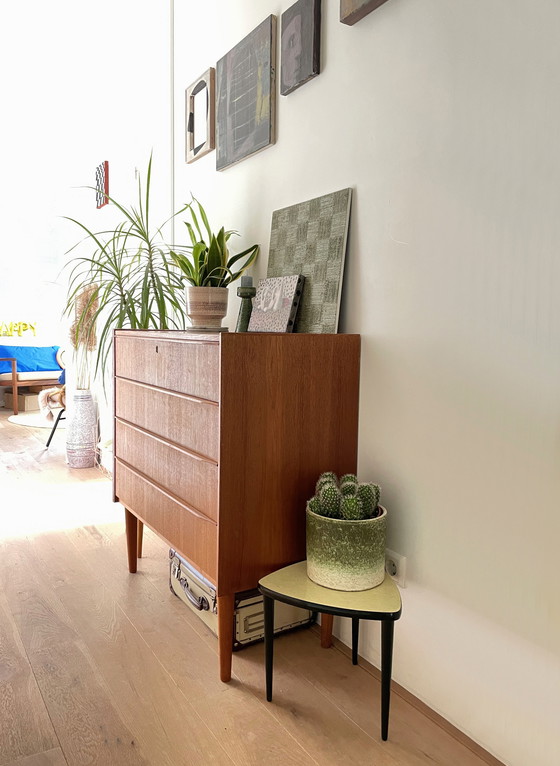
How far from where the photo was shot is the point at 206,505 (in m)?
1.57

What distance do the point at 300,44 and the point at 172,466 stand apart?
1.40 m

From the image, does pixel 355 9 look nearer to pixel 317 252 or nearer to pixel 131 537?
pixel 317 252

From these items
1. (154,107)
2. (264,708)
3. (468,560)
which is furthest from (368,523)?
(154,107)

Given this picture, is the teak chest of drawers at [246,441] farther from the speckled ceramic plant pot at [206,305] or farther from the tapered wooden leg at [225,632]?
the speckled ceramic plant pot at [206,305]

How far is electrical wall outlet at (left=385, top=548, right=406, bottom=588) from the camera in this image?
1.57 metres

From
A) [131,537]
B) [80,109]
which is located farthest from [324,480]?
[80,109]

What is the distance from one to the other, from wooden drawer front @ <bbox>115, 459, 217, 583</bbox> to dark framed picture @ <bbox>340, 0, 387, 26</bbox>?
145 centimetres

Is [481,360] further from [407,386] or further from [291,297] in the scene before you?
[291,297]

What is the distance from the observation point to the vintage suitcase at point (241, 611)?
1760 millimetres

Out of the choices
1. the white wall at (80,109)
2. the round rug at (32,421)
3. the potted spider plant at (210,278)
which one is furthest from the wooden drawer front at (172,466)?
the round rug at (32,421)

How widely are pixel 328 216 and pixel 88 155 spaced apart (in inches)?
118

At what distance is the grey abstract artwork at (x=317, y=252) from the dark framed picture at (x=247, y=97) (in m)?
0.37

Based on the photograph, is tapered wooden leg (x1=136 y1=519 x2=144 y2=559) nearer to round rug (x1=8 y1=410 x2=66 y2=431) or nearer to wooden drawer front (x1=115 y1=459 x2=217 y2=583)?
wooden drawer front (x1=115 y1=459 x2=217 y2=583)

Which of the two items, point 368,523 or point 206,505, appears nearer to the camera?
point 368,523
